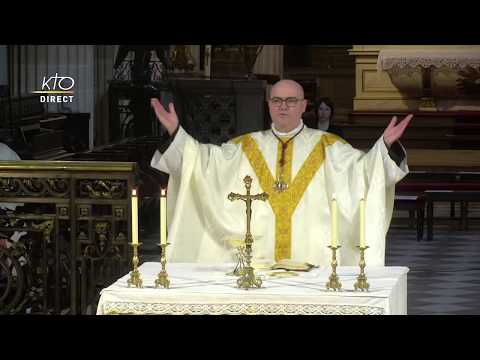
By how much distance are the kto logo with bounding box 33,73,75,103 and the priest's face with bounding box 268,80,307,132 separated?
811cm

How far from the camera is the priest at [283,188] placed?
7762mm

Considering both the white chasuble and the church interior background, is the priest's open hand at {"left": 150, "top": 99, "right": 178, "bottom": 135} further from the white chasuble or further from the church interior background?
the church interior background

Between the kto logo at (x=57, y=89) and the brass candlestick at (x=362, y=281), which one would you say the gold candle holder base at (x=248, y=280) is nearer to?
the brass candlestick at (x=362, y=281)

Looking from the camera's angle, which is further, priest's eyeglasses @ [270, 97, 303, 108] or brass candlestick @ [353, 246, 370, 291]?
priest's eyeglasses @ [270, 97, 303, 108]

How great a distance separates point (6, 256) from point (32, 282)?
8.2 inches

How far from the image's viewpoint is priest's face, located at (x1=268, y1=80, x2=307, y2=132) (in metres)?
7.59

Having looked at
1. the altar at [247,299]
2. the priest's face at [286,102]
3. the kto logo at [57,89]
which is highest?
the kto logo at [57,89]

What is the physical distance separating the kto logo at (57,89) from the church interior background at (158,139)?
0.04 metres

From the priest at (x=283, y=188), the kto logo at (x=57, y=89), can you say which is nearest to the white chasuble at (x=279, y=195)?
the priest at (x=283, y=188)

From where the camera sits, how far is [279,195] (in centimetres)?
808

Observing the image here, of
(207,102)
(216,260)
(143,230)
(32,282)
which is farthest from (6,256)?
(207,102)

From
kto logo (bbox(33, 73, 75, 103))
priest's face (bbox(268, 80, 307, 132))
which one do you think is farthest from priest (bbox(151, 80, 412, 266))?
kto logo (bbox(33, 73, 75, 103))

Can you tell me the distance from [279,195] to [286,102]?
60 centimetres

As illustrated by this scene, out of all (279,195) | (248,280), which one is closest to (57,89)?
(279,195)
